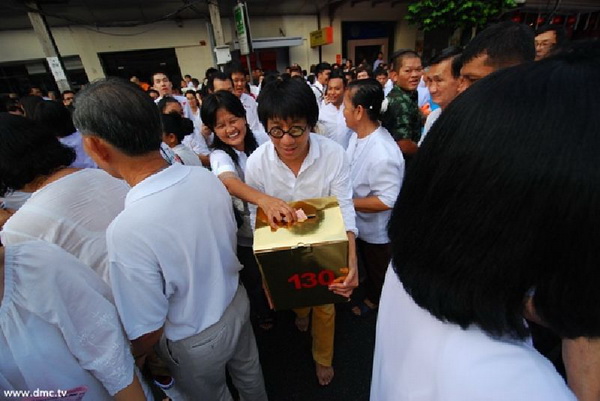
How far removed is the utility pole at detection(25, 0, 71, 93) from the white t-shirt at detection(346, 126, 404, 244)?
9433 mm

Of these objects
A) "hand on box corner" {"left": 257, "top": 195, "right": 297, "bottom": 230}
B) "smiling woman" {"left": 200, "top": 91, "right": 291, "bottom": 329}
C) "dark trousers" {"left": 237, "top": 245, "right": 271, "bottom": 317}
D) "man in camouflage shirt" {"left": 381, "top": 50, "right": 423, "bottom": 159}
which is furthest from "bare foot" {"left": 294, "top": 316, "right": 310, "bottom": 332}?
"man in camouflage shirt" {"left": 381, "top": 50, "right": 423, "bottom": 159}

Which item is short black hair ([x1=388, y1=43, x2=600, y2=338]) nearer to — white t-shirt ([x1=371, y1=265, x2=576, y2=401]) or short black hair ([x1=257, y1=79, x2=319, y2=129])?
white t-shirt ([x1=371, y1=265, x2=576, y2=401])

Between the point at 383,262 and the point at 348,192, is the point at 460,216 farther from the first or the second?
the point at 383,262

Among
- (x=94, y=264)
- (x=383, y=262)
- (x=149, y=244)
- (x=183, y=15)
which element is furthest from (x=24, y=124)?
(x=183, y=15)

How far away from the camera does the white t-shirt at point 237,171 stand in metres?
1.83

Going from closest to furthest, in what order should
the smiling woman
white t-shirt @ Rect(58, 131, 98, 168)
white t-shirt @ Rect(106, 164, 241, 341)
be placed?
white t-shirt @ Rect(106, 164, 241, 341) → the smiling woman → white t-shirt @ Rect(58, 131, 98, 168)

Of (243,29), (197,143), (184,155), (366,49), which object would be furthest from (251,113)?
(366,49)

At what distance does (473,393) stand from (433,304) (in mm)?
144

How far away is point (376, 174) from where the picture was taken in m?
1.81

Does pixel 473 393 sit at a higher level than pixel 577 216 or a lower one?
lower

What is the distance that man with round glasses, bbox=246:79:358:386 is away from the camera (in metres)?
1.43

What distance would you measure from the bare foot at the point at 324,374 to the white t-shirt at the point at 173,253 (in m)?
1.05

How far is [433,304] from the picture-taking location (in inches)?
20.6

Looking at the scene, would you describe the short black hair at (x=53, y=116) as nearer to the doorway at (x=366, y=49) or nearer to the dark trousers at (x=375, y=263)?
the dark trousers at (x=375, y=263)
